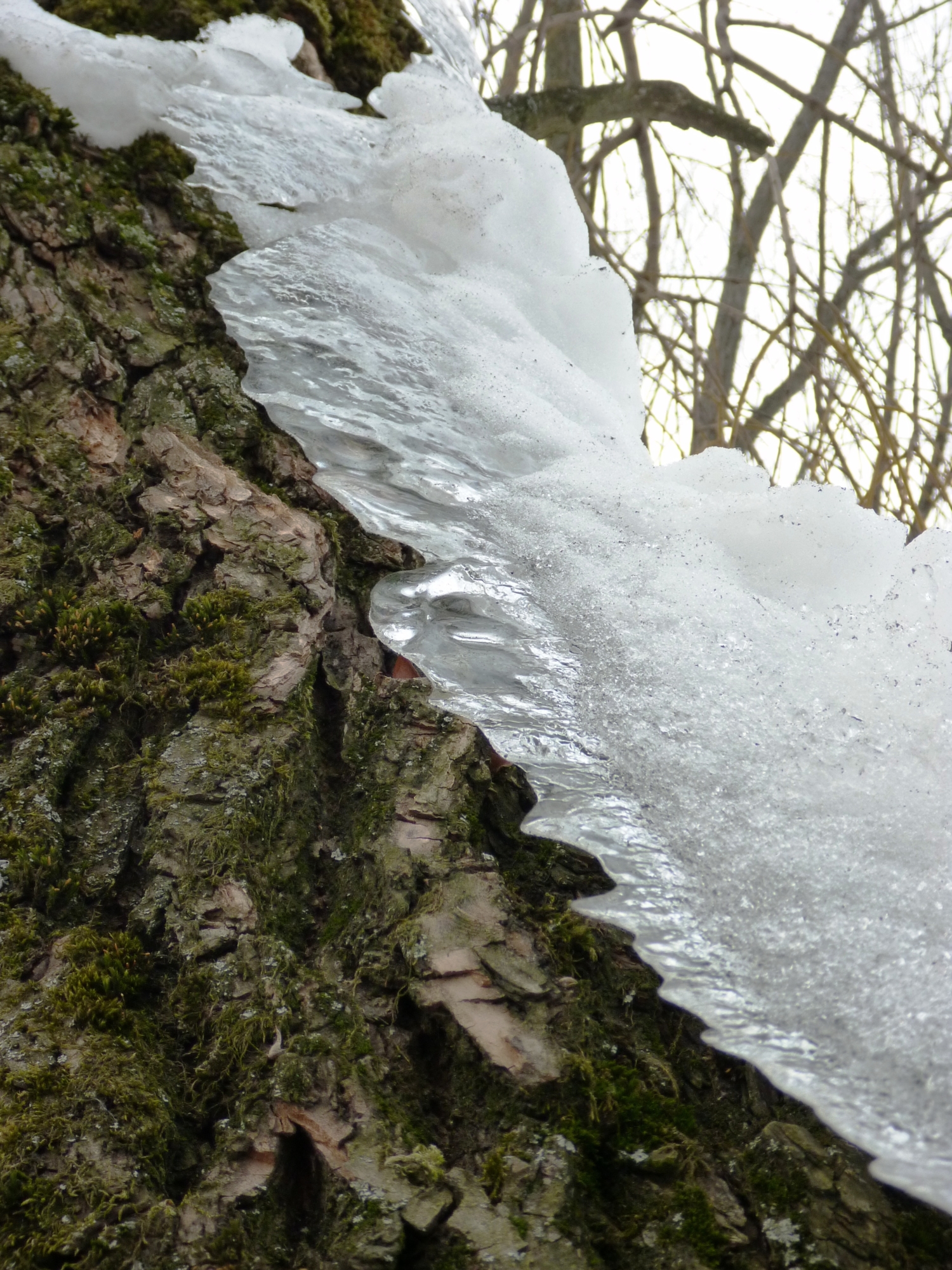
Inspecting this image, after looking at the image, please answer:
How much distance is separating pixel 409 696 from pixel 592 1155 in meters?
0.40

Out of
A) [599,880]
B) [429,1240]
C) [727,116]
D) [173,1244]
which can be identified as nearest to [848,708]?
[599,880]

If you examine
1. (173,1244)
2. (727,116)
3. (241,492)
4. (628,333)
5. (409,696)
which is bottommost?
(173,1244)

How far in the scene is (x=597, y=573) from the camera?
0.92m

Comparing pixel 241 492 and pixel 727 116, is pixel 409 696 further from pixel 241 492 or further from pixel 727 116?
pixel 727 116

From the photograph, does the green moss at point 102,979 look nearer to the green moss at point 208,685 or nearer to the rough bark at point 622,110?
the green moss at point 208,685

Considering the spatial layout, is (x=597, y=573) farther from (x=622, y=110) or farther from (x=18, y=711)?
(x=622, y=110)

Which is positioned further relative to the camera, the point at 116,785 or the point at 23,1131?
the point at 116,785

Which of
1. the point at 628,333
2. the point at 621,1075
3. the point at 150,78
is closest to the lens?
the point at 621,1075

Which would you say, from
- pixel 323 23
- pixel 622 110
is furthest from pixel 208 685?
pixel 622 110

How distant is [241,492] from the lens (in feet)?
3.15

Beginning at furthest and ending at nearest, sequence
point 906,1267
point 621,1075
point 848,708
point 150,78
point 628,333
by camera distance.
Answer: point 628,333 → point 150,78 → point 848,708 → point 621,1075 → point 906,1267

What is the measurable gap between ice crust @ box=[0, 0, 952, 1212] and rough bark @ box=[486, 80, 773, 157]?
25cm

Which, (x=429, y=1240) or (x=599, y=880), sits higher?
(x=599, y=880)

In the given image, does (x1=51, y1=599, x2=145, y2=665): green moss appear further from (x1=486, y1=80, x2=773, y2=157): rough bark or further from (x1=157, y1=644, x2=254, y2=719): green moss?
(x1=486, y1=80, x2=773, y2=157): rough bark
